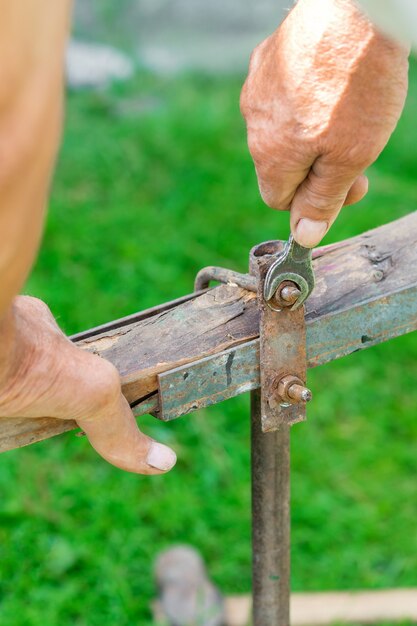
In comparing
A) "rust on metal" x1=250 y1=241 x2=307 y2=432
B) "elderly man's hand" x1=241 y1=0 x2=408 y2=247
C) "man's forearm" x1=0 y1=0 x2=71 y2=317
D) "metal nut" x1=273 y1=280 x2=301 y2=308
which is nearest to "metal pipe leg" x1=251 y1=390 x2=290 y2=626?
"rust on metal" x1=250 y1=241 x2=307 y2=432

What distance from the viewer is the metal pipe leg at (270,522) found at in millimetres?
1429

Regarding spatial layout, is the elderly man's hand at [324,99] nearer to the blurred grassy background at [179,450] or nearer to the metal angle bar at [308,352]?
the metal angle bar at [308,352]

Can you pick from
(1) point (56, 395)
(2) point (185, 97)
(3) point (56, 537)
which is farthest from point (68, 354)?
(2) point (185, 97)

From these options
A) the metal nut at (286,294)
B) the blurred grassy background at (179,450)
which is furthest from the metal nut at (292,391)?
the blurred grassy background at (179,450)

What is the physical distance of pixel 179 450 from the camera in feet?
8.28

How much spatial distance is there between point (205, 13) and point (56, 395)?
3449 mm

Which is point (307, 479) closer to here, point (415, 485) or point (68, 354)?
→ point (415, 485)

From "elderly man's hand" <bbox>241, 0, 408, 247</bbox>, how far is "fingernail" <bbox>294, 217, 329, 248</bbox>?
0.08ft

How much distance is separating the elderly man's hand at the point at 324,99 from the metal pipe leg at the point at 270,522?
0.38m

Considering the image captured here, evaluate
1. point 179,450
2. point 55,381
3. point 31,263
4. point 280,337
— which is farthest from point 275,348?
point 179,450

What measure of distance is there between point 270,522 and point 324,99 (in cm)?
68

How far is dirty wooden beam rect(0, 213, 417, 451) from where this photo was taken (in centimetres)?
119

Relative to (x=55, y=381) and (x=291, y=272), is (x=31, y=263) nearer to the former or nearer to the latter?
(x=55, y=381)

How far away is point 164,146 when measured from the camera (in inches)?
145
